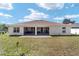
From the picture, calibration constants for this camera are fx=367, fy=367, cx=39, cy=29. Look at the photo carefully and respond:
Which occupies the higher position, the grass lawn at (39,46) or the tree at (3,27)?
the tree at (3,27)

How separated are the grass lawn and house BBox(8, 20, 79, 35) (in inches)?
3.1

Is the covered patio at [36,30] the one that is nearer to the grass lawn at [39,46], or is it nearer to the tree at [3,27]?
the grass lawn at [39,46]

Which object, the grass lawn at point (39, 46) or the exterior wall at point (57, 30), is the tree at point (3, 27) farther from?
the exterior wall at point (57, 30)

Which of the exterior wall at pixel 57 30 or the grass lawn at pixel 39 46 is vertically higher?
the exterior wall at pixel 57 30

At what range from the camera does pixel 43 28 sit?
5.69m

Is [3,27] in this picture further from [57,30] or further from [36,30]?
[57,30]

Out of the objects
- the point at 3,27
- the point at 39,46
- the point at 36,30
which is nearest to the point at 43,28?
the point at 36,30

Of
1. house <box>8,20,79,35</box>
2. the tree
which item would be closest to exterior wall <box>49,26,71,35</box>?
house <box>8,20,79,35</box>

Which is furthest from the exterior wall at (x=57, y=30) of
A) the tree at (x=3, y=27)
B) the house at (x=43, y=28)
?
the tree at (x=3, y=27)

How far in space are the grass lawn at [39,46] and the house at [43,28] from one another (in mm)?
79

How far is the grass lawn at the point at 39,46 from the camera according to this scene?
226 inches

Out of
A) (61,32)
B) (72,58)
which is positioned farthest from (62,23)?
(72,58)

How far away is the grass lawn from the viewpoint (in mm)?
5730

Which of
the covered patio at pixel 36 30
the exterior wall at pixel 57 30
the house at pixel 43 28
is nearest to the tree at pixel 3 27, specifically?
the house at pixel 43 28
